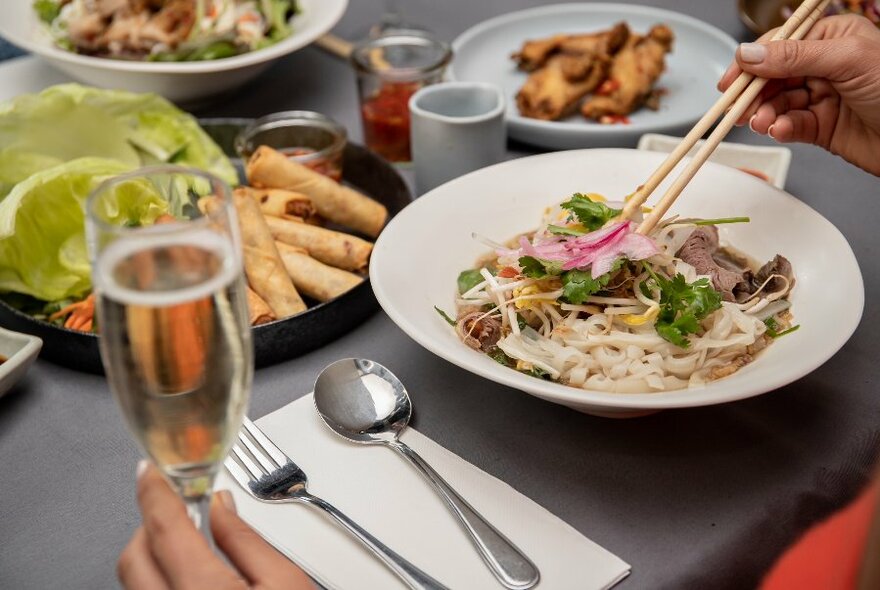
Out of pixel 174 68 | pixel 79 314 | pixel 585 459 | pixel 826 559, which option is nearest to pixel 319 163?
pixel 174 68

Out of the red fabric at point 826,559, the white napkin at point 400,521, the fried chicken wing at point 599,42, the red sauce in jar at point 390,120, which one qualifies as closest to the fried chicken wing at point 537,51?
the fried chicken wing at point 599,42

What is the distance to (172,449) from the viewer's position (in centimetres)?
89

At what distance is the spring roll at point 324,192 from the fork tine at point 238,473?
2.42 ft

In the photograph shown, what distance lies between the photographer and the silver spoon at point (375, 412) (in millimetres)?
1229

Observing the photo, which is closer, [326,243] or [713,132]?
[713,132]

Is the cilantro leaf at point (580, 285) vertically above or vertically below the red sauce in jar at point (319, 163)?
above

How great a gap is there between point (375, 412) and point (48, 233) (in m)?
0.82

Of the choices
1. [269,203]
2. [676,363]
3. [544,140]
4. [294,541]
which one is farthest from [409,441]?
[544,140]

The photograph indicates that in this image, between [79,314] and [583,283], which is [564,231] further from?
[79,314]

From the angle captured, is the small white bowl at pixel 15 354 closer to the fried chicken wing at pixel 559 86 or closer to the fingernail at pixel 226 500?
the fingernail at pixel 226 500

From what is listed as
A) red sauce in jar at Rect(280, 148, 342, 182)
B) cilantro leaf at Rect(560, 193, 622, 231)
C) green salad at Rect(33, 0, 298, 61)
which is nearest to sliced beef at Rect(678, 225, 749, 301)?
cilantro leaf at Rect(560, 193, 622, 231)

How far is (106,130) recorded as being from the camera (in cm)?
206

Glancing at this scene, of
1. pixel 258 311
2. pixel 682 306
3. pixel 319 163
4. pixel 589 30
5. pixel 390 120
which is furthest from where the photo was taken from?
pixel 589 30

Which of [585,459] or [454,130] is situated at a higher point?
[454,130]
